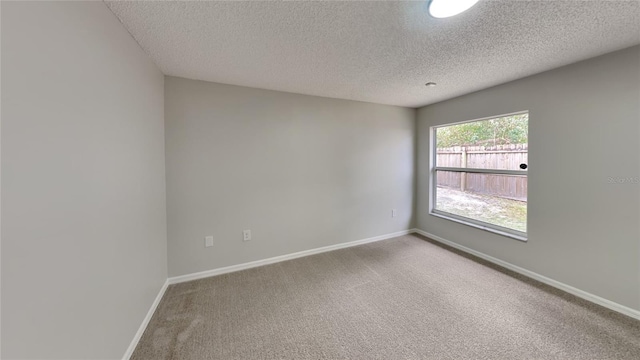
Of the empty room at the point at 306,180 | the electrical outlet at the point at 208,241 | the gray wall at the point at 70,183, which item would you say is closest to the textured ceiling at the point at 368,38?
the empty room at the point at 306,180

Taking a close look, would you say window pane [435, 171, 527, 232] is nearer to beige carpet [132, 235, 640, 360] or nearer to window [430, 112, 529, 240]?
window [430, 112, 529, 240]

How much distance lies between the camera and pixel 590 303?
1.94 meters

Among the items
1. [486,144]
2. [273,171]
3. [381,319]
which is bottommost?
[381,319]

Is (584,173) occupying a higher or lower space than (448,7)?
lower

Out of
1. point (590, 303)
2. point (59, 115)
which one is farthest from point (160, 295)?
point (590, 303)

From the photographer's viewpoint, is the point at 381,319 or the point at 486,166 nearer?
the point at 381,319

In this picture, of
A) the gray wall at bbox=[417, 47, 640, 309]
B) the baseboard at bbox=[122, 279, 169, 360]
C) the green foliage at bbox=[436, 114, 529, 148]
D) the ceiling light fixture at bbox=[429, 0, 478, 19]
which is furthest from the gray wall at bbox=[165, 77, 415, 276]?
the ceiling light fixture at bbox=[429, 0, 478, 19]

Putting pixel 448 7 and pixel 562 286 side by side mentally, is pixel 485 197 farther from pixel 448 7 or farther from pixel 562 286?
pixel 448 7

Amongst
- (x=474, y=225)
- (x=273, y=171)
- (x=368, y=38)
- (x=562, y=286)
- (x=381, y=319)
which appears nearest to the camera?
(x=368, y=38)

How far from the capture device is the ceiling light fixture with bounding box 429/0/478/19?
1223mm

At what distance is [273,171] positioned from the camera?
2742mm

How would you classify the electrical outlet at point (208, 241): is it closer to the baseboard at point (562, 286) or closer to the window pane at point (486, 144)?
the baseboard at point (562, 286)

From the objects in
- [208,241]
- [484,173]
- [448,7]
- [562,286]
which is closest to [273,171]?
[208,241]

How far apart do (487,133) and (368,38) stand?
226 cm
